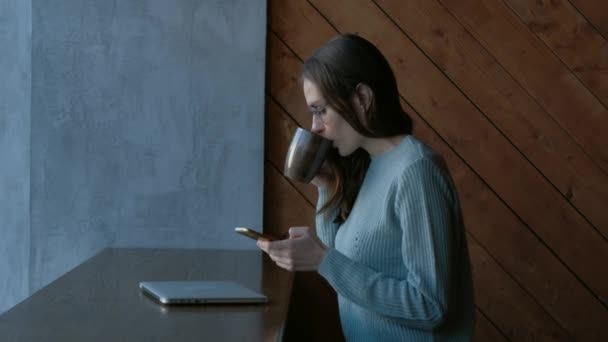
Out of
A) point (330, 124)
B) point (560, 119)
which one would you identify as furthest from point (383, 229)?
point (560, 119)

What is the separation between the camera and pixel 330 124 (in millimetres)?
1809

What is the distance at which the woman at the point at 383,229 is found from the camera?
1.64 m

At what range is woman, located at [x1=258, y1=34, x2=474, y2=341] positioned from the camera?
1636mm

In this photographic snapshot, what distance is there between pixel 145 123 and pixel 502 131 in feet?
3.55

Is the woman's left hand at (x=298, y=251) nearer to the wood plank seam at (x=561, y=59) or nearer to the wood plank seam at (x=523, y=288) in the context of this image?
the wood plank seam at (x=523, y=288)

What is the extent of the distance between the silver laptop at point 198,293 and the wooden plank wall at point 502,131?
90 cm

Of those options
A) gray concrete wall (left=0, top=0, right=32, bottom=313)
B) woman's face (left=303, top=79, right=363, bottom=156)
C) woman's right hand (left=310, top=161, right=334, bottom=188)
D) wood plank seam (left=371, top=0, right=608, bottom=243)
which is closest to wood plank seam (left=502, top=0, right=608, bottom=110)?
wood plank seam (left=371, top=0, right=608, bottom=243)

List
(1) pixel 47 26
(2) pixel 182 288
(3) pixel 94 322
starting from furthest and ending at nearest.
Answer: (1) pixel 47 26 → (2) pixel 182 288 → (3) pixel 94 322

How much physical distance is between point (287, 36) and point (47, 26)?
0.71 m

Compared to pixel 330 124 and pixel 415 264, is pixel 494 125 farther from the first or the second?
pixel 415 264

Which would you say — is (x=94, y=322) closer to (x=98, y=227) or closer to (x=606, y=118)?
(x=98, y=227)

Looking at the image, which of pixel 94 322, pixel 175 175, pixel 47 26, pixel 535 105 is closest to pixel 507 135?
pixel 535 105

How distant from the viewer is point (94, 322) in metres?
1.51

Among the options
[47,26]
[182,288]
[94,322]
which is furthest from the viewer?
[47,26]
